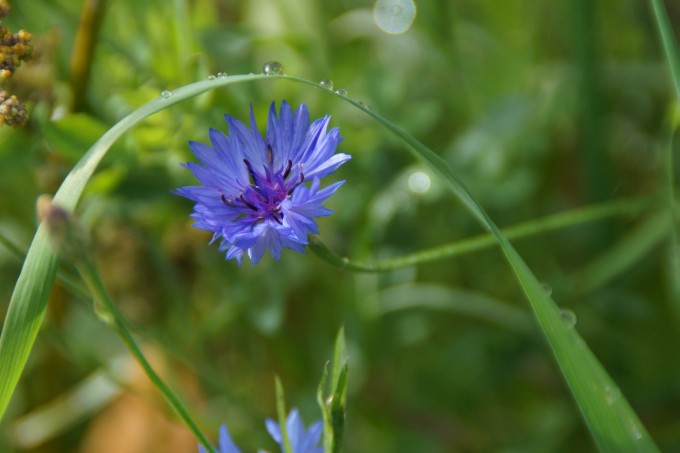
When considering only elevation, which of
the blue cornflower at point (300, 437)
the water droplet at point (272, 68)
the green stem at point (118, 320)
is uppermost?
the water droplet at point (272, 68)

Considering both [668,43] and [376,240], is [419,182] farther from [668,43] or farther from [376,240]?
[668,43]

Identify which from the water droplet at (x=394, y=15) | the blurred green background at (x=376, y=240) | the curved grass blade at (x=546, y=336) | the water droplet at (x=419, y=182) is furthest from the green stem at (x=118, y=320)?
the water droplet at (x=394, y=15)

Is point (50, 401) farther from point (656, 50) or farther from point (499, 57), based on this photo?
point (656, 50)

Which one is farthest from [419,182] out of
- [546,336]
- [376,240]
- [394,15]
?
[546,336]

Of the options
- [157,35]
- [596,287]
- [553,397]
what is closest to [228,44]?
[157,35]

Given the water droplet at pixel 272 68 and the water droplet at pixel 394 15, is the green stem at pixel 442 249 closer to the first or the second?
the water droplet at pixel 272 68
